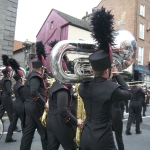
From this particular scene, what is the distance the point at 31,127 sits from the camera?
3.69 metres

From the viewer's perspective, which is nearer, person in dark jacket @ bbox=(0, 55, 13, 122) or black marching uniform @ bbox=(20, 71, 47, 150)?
black marching uniform @ bbox=(20, 71, 47, 150)

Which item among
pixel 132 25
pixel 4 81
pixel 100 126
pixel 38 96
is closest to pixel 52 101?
pixel 38 96

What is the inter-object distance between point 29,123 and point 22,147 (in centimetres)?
41

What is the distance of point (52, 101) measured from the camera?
10.2ft

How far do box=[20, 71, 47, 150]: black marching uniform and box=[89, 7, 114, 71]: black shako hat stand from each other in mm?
1694

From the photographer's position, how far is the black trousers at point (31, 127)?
358 centimetres

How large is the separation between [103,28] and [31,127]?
222 cm

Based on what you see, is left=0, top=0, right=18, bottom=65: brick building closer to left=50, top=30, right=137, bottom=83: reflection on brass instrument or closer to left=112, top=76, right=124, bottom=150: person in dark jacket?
left=112, top=76, right=124, bottom=150: person in dark jacket

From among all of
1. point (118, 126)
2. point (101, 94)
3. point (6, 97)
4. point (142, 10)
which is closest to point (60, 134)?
point (101, 94)

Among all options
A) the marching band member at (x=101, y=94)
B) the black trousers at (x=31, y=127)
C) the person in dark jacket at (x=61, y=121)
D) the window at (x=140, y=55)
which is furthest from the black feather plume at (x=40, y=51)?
the window at (x=140, y=55)

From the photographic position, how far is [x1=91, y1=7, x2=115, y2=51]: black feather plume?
2.36 meters

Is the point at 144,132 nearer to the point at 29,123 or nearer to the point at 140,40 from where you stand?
the point at 29,123

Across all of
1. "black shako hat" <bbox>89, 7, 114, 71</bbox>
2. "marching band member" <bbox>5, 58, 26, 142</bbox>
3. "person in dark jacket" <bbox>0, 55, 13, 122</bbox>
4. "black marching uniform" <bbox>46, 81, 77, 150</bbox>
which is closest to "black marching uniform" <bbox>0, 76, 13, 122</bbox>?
"person in dark jacket" <bbox>0, 55, 13, 122</bbox>

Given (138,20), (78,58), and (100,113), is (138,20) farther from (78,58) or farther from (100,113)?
(100,113)
